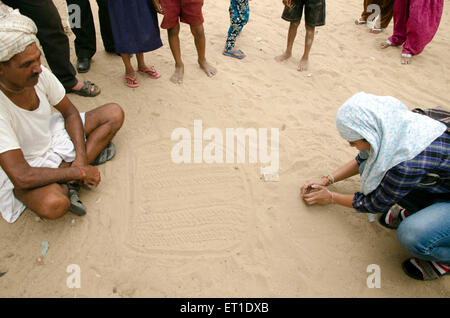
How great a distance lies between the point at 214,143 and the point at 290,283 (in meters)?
1.35

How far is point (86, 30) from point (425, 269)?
379 cm

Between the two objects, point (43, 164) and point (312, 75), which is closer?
point (43, 164)

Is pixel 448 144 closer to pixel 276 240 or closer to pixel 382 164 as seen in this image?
pixel 382 164

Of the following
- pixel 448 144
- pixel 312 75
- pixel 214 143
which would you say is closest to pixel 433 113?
pixel 448 144

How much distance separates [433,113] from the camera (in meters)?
1.80

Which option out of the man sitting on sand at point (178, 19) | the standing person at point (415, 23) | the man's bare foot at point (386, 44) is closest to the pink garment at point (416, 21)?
the standing person at point (415, 23)

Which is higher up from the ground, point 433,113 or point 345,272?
point 433,113

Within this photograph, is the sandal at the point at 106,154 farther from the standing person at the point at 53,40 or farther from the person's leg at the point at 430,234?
the person's leg at the point at 430,234

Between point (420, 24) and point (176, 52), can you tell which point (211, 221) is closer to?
point (176, 52)

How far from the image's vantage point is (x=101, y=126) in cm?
241

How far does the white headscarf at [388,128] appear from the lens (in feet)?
5.20

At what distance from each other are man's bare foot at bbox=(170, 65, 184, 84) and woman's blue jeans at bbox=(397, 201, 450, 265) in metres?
2.60

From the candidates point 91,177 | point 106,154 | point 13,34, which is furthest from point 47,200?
point 13,34

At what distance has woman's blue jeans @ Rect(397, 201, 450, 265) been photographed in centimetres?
173
